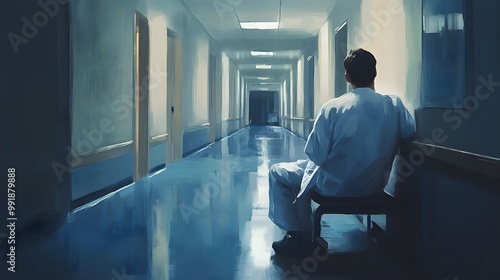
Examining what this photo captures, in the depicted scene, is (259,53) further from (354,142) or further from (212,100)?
(354,142)

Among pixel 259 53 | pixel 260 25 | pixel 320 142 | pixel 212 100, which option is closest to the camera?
pixel 320 142

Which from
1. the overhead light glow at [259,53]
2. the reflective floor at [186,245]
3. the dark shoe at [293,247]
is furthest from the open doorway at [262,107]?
the dark shoe at [293,247]

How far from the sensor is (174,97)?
9555 millimetres

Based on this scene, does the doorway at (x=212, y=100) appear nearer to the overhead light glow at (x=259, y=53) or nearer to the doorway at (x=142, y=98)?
the overhead light glow at (x=259, y=53)

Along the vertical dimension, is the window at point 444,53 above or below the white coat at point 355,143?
above

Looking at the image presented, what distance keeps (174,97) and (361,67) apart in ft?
22.7

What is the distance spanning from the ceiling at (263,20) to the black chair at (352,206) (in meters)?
6.14

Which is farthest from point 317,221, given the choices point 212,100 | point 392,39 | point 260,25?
point 212,100

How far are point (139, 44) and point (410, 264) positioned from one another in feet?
17.3

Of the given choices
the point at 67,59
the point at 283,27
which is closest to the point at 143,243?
the point at 67,59

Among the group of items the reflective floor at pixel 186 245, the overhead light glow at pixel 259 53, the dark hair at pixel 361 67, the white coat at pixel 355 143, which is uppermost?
the overhead light glow at pixel 259 53

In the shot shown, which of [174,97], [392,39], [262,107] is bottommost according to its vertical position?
[174,97]

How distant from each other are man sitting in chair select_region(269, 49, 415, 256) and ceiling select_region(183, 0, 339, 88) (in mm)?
5897

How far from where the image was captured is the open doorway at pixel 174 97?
9.22 m
